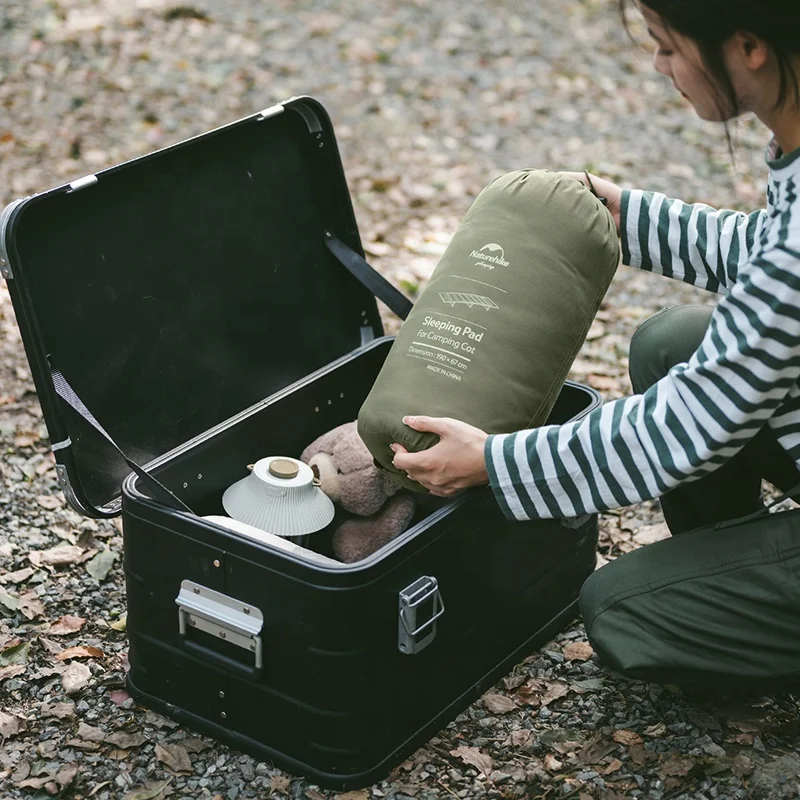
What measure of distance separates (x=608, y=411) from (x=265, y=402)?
2.69 feet

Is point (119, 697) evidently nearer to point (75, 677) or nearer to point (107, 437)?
point (75, 677)

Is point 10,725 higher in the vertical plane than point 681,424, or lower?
lower

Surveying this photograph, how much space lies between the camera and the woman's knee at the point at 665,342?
2.52m

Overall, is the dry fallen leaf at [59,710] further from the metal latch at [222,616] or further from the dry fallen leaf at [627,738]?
the dry fallen leaf at [627,738]

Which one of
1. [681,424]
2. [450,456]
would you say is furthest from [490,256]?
[681,424]

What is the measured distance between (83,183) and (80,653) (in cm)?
101

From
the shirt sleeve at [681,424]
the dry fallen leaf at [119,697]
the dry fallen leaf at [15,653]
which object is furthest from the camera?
the dry fallen leaf at [15,653]

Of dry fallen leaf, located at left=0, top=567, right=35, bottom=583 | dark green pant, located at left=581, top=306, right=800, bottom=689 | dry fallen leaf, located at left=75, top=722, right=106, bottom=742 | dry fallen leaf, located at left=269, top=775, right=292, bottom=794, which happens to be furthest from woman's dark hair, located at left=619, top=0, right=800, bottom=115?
dry fallen leaf, located at left=0, top=567, right=35, bottom=583

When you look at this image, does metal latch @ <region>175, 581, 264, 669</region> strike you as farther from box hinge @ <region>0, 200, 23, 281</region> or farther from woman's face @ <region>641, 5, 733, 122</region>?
woman's face @ <region>641, 5, 733, 122</region>

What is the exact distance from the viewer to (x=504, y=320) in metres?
2.22

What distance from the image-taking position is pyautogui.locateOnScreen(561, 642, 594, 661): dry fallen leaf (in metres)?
2.57

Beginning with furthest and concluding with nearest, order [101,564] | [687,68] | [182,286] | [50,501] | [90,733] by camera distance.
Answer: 1. [50,501]
2. [101,564]
3. [182,286]
4. [90,733]
5. [687,68]

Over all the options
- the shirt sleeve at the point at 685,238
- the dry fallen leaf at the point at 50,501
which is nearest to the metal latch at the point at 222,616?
the dry fallen leaf at the point at 50,501

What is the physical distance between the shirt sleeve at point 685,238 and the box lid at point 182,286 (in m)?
0.69
